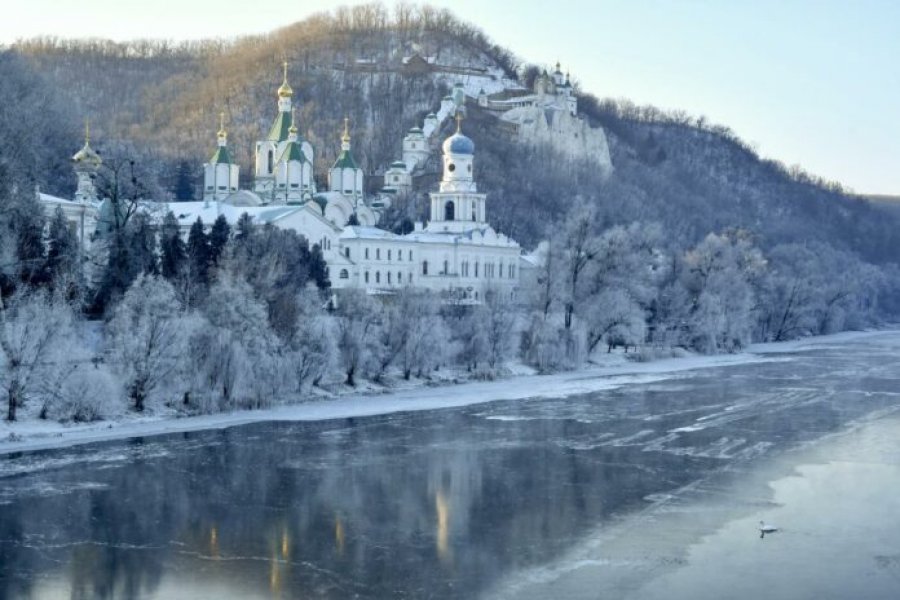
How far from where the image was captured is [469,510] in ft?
57.9

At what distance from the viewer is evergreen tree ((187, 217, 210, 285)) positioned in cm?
3375

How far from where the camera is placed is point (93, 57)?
13125cm

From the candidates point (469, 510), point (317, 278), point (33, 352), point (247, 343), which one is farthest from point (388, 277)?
point (469, 510)

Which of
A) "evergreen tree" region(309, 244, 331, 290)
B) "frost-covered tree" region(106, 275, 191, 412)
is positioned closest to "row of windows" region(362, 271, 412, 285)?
"evergreen tree" region(309, 244, 331, 290)

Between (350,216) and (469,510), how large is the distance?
45.8 m

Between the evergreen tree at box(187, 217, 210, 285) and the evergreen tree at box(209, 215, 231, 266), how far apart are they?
0.15m

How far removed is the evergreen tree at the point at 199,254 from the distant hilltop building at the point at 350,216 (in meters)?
5.27

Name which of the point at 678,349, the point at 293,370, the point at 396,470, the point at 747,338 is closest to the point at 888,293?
the point at 747,338

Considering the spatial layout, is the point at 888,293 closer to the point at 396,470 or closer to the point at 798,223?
the point at 798,223

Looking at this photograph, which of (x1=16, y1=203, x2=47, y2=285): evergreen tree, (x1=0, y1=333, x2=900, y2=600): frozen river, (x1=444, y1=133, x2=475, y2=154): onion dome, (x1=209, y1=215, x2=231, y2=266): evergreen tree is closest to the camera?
(x1=0, y1=333, x2=900, y2=600): frozen river

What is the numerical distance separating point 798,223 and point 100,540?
121 meters

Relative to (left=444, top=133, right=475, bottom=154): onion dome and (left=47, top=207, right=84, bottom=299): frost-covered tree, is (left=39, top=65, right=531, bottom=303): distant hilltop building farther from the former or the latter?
(left=47, top=207, right=84, bottom=299): frost-covered tree

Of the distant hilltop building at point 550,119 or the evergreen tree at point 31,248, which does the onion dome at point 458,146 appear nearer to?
the evergreen tree at point 31,248

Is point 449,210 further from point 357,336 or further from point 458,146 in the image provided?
point 357,336
